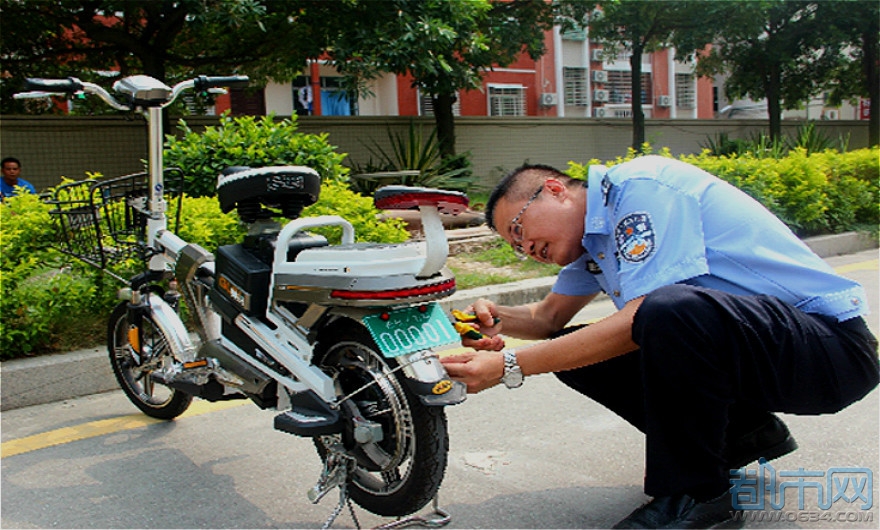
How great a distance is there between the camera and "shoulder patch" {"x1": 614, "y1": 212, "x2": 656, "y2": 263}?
2.30 m

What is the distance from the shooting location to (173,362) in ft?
11.5

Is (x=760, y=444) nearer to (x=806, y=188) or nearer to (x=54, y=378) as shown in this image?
(x=54, y=378)

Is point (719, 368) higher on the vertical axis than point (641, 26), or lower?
lower

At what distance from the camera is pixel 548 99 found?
Result: 27234 millimetres

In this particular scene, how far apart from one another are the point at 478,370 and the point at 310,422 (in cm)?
52

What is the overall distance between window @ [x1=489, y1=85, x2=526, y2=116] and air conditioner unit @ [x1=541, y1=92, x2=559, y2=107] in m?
0.63

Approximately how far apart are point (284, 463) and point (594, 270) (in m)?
1.36

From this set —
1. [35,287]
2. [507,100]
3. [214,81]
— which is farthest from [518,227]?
[507,100]

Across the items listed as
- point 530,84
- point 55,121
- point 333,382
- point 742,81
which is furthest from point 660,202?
point 530,84

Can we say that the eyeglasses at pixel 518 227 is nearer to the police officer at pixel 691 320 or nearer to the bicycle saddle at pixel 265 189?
the police officer at pixel 691 320

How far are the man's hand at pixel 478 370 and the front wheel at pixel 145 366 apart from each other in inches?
65.7

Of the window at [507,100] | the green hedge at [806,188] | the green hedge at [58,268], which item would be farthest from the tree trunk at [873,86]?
the green hedge at [58,268]

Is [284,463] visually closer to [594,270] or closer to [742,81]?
[594,270]

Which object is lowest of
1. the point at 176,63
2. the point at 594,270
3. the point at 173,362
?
the point at 173,362
